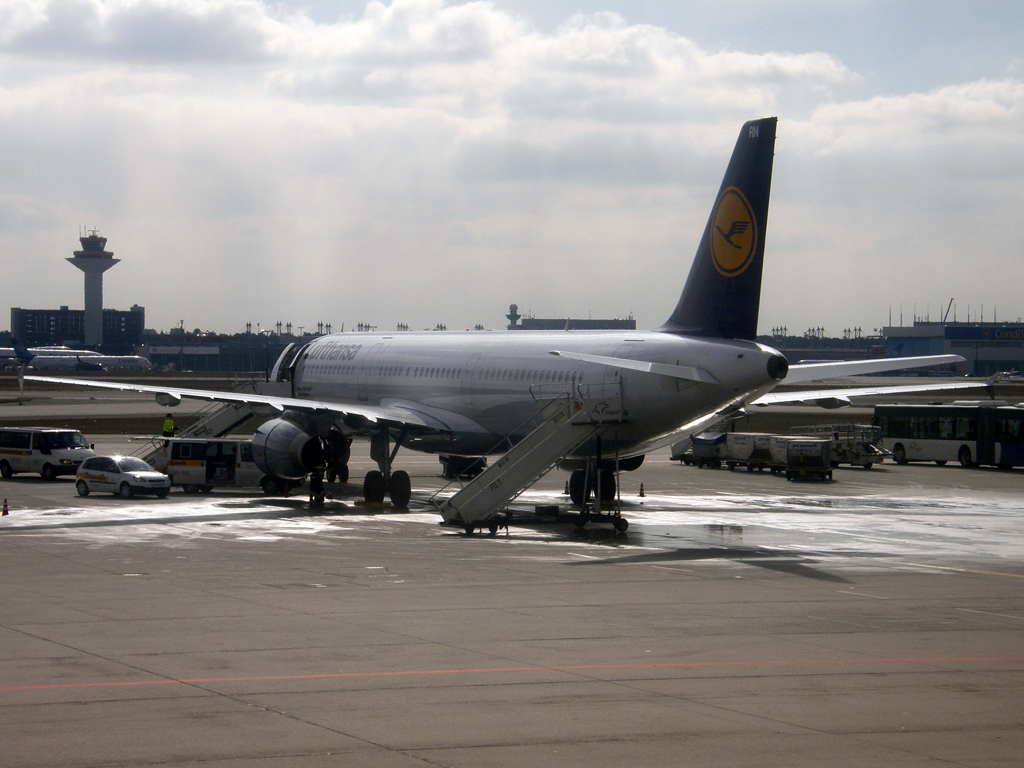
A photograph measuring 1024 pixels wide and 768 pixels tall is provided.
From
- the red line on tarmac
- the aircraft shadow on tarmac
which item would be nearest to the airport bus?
the aircraft shadow on tarmac

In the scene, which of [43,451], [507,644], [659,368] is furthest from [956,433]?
[507,644]

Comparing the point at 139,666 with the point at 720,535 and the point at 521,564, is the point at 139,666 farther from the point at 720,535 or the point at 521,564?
the point at 720,535

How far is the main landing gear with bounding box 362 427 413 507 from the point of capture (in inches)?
1614

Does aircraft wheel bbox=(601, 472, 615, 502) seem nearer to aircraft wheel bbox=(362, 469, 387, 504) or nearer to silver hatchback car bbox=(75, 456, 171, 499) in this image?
aircraft wheel bbox=(362, 469, 387, 504)

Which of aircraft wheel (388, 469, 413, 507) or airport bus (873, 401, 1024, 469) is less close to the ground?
airport bus (873, 401, 1024, 469)

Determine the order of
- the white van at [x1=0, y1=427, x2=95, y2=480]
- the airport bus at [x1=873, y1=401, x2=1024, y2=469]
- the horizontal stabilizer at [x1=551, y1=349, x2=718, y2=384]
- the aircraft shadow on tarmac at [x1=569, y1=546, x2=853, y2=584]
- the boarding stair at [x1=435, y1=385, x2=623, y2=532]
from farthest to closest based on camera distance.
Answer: the airport bus at [x1=873, y1=401, x2=1024, y2=469], the white van at [x1=0, y1=427, x2=95, y2=480], the boarding stair at [x1=435, y1=385, x2=623, y2=532], the horizontal stabilizer at [x1=551, y1=349, x2=718, y2=384], the aircraft shadow on tarmac at [x1=569, y1=546, x2=853, y2=584]

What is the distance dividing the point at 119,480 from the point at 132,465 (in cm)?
96

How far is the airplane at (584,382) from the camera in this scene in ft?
110

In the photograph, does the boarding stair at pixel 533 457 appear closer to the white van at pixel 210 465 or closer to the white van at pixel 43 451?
the white van at pixel 210 465

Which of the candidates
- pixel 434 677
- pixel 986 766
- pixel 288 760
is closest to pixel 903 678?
pixel 986 766

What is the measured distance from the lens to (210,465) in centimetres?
4675

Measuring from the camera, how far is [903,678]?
16.2 meters

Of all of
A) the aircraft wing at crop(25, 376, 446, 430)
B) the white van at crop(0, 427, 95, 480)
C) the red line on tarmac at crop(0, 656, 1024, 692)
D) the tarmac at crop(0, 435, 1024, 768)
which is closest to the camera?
the tarmac at crop(0, 435, 1024, 768)

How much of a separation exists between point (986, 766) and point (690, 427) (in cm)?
2408
